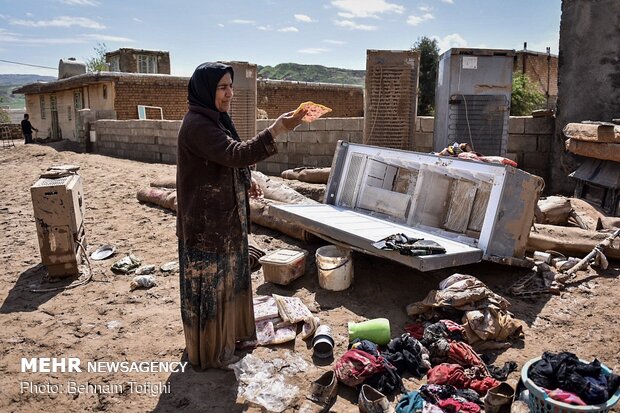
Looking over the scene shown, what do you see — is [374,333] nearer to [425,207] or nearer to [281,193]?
[425,207]

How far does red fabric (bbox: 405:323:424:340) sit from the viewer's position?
12.2 feet

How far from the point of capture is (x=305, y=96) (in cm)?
2227

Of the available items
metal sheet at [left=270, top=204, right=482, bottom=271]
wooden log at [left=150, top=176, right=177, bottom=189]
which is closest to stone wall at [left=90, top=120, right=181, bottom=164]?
wooden log at [left=150, top=176, right=177, bottom=189]

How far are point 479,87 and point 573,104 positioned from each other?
5.45ft

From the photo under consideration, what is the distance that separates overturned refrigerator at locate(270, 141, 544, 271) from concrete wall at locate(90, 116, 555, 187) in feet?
8.76

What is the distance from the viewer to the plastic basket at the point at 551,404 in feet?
7.49

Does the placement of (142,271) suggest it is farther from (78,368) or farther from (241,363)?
(241,363)

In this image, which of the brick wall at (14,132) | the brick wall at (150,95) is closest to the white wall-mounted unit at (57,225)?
the brick wall at (150,95)

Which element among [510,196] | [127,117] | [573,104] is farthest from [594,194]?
[127,117]

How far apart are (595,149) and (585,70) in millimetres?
1863

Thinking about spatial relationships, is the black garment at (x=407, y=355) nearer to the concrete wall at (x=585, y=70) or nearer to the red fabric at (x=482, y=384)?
the red fabric at (x=482, y=384)

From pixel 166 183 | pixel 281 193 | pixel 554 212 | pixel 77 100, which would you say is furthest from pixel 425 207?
pixel 77 100

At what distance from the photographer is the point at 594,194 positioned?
628 cm

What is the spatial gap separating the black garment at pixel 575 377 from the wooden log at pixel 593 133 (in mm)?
4092
